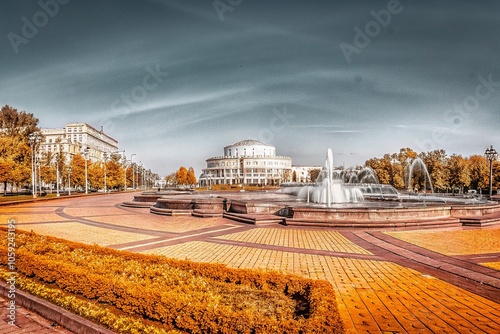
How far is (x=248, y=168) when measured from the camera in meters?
137

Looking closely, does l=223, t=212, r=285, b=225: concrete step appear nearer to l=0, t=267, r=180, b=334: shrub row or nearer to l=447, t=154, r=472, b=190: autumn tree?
l=0, t=267, r=180, b=334: shrub row

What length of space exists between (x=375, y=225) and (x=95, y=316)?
36.7 feet

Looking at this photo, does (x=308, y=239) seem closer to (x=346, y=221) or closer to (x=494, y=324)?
(x=346, y=221)

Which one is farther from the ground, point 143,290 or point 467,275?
point 143,290

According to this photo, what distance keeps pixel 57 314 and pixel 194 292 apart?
2132 millimetres

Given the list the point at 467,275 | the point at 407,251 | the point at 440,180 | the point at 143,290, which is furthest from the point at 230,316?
A: the point at 440,180

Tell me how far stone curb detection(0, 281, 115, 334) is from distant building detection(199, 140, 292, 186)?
122011mm

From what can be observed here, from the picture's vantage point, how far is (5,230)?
1060 centimetres

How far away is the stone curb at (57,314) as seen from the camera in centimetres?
437

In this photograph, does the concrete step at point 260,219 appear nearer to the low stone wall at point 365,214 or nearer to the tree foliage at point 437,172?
the low stone wall at point 365,214

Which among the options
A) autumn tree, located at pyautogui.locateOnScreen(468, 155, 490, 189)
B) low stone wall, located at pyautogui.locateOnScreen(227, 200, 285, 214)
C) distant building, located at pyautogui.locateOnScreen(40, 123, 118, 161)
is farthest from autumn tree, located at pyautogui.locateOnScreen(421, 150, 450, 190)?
distant building, located at pyautogui.locateOnScreen(40, 123, 118, 161)

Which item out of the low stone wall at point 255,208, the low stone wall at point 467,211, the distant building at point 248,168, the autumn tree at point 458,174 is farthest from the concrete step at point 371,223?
the distant building at point 248,168

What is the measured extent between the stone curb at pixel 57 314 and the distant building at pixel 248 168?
122011 millimetres

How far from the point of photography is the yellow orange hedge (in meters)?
3.74
